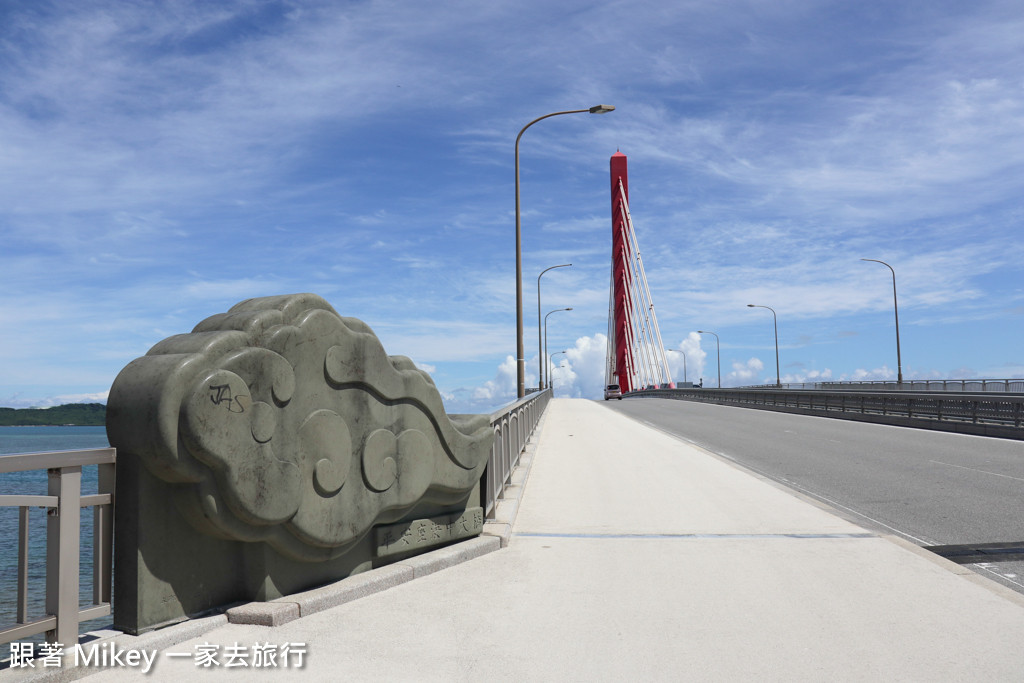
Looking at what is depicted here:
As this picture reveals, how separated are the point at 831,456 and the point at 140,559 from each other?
14.5 metres

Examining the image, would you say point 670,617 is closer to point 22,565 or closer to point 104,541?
point 104,541

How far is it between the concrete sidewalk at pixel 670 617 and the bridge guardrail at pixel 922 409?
48.6ft

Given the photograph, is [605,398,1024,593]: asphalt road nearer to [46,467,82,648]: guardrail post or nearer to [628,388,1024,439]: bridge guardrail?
[628,388,1024,439]: bridge guardrail

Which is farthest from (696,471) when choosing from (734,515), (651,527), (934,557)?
(934,557)

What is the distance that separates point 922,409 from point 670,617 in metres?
22.1

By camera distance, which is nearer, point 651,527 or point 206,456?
point 206,456

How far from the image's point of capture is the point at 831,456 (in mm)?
15852

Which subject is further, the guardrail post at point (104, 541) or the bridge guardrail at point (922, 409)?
the bridge guardrail at point (922, 409)

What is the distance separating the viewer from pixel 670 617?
508 cm

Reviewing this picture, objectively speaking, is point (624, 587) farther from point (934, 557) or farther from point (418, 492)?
point (934, 557)

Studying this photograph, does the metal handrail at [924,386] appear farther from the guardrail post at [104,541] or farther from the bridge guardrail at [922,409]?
the guardrail post at [104,541]

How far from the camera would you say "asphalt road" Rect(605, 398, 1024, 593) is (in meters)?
8.35

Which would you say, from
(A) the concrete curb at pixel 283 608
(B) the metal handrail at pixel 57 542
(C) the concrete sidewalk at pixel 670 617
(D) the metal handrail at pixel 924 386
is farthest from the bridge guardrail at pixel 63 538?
(D) the metal handrail at pixel 924 386

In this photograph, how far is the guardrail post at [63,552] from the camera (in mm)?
3941
